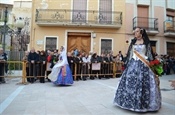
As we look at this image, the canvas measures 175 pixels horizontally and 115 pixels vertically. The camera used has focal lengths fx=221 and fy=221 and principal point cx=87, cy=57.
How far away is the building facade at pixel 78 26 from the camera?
1672 cm

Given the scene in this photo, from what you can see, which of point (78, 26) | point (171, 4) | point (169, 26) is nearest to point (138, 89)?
point (78, 26)

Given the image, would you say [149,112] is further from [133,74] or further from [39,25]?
[39,25]

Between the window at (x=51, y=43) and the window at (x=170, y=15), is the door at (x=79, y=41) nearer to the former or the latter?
the window at (x=51, y=43)

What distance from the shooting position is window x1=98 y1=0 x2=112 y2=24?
A: 17188mm

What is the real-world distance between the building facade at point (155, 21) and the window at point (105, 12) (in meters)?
1.45

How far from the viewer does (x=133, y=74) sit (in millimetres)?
4926

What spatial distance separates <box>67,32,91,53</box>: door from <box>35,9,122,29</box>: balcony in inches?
34.4

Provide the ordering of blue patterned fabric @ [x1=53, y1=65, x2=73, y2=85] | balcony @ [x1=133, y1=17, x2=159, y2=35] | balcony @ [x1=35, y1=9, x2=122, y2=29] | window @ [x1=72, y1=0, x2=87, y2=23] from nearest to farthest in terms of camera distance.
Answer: blue patterned fabric @ [x1=53, y1=65, x2=73, y2=85]
balcony @ [x1=35, y1=9, x2=122, y2=29]
window @ [x1=72, y1=0, x2=87, y2=23]
balcony @ [x1=133, y1=17, x2=159, y2=35]

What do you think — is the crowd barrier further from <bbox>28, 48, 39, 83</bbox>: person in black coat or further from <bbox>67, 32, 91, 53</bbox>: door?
<bbox>67, 32, 91, 53</bbox>: door

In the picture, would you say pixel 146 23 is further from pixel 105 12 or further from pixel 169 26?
pixel 105 12

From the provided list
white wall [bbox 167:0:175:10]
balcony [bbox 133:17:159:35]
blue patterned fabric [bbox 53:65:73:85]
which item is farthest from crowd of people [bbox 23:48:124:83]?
white wall [bbox 167:0:175:10]

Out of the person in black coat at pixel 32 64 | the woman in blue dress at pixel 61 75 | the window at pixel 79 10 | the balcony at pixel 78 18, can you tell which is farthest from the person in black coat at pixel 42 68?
the window at pixel 79 10

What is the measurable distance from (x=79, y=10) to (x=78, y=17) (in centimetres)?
57

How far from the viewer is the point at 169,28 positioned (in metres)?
18.8
